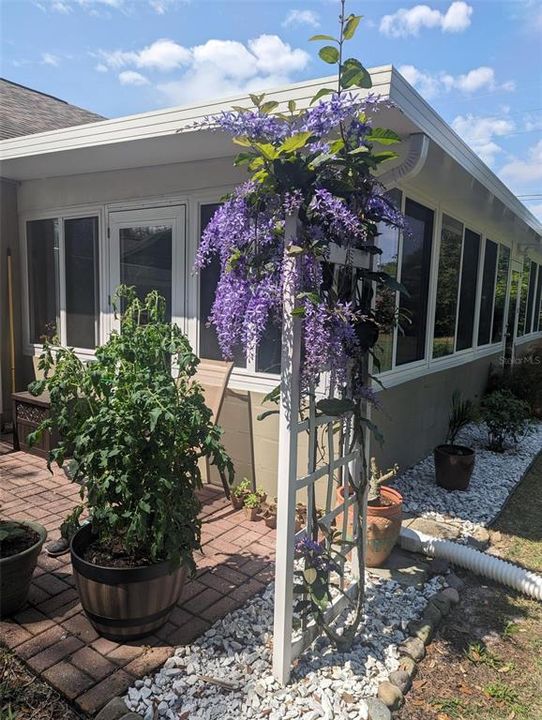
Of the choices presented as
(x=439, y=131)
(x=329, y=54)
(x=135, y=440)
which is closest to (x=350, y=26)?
(x=329, y=54)

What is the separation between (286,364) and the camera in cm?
178

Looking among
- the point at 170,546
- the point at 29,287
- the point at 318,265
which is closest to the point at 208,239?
the point at 318,265

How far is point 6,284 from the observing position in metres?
5.33

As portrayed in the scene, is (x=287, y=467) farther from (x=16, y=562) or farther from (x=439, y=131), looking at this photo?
(x=439, y=131)

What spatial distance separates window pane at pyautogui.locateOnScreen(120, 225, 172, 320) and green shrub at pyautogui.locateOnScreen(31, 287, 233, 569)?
1.93 metres

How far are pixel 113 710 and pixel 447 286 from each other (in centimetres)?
454

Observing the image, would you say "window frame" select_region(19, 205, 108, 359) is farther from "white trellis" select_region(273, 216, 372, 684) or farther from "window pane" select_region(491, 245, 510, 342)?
"window pane" select_region(491, 245, 510, 342)

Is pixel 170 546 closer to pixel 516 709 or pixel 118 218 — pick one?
A: pixel 516 709

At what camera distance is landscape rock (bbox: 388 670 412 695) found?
1.98 metres

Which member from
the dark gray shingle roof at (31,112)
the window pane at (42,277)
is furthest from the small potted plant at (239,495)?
the dark gray shingle roof at (31,112)

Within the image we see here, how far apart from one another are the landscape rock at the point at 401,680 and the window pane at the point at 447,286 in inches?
134

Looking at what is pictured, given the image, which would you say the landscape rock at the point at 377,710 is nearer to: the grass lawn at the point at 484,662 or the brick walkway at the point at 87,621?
the grass lawn at the point at 484,662

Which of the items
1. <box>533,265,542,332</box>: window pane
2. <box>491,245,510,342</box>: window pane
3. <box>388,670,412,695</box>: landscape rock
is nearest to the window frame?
<box>388,670,412,695</box>: landscape rock

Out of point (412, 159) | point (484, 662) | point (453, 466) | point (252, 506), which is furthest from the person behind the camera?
point (453, 466)
